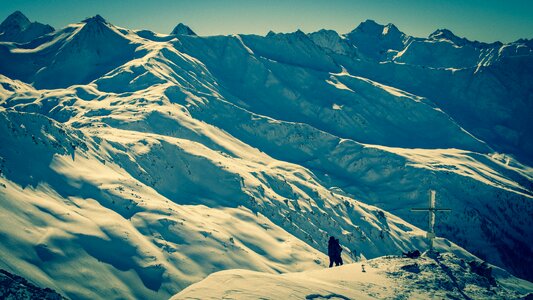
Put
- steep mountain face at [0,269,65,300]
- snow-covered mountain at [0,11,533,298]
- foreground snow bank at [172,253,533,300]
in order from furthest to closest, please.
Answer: snow-covered mountain at [0,11,533,298] < foreground snow bank at [172,253,533,300] < steep mountain face at [0,269,65,300]

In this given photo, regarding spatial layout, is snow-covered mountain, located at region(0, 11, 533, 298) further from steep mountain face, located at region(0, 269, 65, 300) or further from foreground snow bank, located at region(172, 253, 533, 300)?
foreground snow bank, located at region(172, 253, 533, 300)

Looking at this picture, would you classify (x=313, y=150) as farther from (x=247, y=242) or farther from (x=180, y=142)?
(x=247, y=242)

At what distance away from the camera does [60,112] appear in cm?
16162

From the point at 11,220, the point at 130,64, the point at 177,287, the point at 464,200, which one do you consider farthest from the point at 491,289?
the point at 130,64

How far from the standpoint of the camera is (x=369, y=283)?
4069 centimetres

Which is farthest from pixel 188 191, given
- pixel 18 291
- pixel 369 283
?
pixel 18 291

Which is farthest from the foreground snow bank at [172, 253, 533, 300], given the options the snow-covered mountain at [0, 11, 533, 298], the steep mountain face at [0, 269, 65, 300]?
the snow-covered mountain at [0, 11, 533, 298]

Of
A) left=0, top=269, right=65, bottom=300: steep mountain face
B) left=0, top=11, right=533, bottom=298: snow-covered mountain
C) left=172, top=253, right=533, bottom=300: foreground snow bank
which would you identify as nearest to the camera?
left=0, top=269, right=65, bottom=300: steep mountain face

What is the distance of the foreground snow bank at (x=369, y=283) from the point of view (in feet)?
116

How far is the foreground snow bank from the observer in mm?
35469

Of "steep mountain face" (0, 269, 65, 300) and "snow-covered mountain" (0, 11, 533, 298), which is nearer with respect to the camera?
"steep mountain face" (0, 269, 65, 300)

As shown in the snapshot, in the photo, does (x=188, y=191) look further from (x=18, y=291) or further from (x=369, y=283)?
(x=18, y=291)

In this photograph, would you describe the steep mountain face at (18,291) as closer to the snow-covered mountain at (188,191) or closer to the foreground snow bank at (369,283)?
the foreground snow bank at (369,283)

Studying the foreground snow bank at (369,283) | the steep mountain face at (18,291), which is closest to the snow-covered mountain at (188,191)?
the steep mountain face at (18,291)
